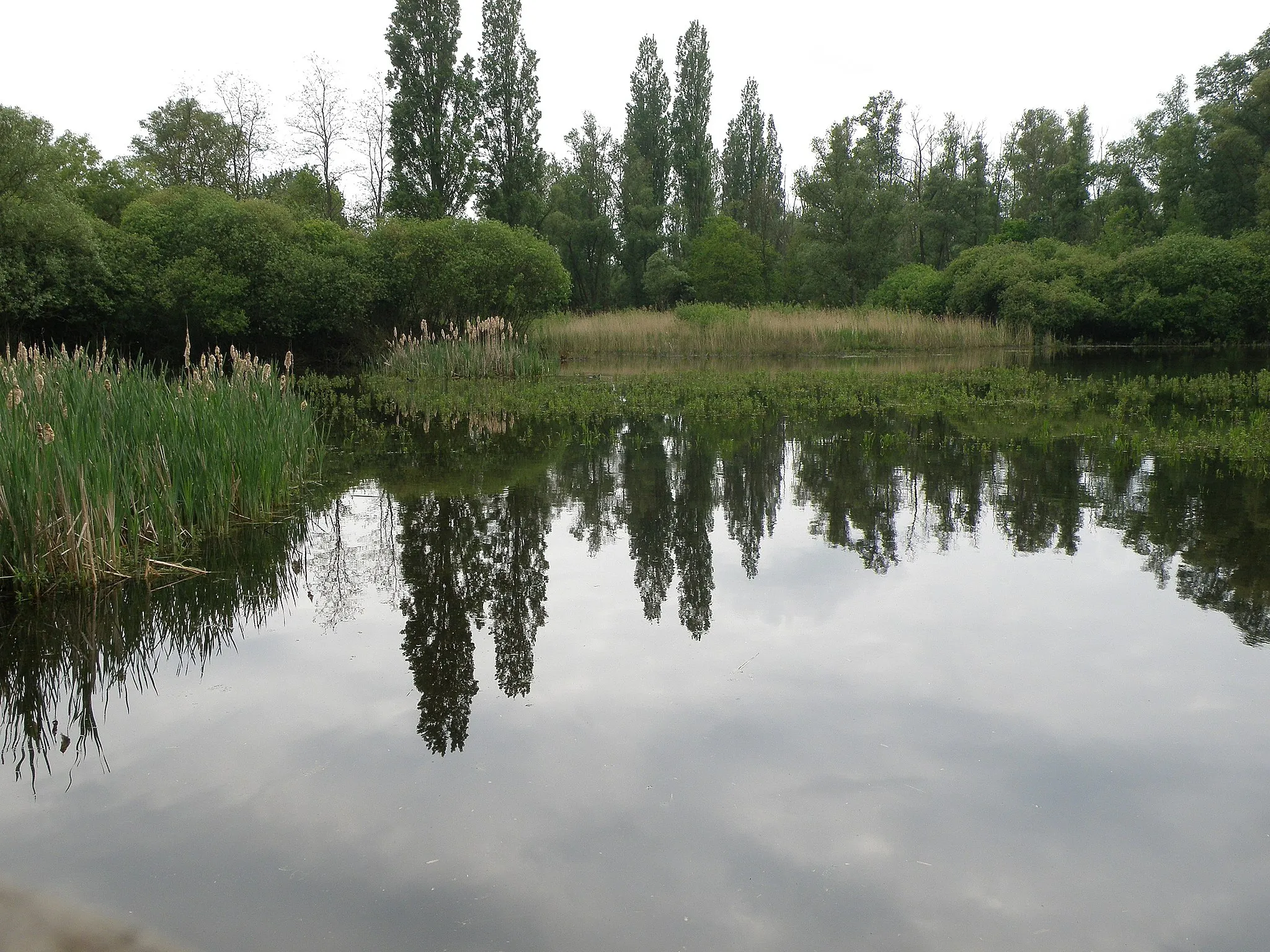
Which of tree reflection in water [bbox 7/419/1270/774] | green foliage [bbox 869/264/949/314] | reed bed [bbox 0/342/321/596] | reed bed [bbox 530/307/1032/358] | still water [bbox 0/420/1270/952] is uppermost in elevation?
green foliage [bbox 869/264/949/314]

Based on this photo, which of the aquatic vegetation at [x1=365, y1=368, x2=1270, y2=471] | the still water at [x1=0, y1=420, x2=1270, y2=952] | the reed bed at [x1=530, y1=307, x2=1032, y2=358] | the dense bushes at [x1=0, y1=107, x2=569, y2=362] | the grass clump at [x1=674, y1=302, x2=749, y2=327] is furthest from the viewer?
the grass clump at [x1=674, y1=302, x2=749, y2=327]

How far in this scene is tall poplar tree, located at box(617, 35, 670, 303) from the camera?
159 feet

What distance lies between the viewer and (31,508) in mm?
4945

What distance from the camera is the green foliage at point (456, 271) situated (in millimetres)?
23297

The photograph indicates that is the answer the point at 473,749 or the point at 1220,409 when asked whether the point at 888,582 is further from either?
the point at 1220,409

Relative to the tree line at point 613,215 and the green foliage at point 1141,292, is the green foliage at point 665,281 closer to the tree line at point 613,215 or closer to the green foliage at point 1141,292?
the tree line at point 613,215

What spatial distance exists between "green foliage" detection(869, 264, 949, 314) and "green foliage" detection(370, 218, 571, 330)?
18.5m

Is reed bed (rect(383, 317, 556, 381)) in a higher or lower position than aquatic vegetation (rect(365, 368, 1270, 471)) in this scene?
higher

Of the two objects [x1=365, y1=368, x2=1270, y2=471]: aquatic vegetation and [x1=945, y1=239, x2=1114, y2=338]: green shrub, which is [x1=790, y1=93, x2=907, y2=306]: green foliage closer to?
[x1=945, y1=239, x2=1114, y2=338]: green shrub

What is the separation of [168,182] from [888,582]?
3740cm

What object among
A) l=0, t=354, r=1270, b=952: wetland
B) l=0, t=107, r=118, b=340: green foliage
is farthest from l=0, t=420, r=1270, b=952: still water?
l=0, t=107, r=118, b=340: green foliage

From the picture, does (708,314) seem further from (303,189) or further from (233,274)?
(303,189)

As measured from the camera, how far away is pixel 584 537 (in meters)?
6.83

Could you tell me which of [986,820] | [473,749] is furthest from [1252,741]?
[473,749]
